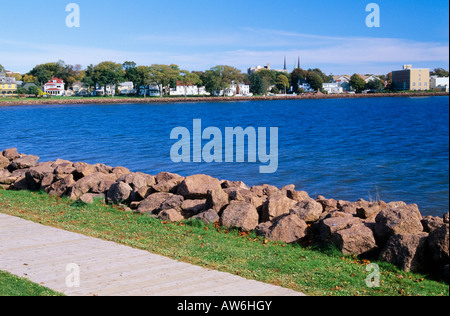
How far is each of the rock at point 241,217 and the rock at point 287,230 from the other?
1.49ft

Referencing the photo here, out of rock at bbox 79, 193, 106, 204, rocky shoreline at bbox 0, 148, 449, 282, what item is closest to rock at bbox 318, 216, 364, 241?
rocky shoreline at bbox 0, 148, 449, 282

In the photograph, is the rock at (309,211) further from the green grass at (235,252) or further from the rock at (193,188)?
the rock at (193,188)

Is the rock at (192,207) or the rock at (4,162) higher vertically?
Answer: the rock at (4,162)

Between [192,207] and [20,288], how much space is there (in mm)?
5760

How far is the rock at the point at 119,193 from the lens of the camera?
13.9 meters

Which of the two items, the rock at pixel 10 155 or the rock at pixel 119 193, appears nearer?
the rock at pixel 119 193

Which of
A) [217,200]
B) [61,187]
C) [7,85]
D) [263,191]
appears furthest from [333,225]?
[7,85]

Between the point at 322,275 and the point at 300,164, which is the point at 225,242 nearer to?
the point at 322,275

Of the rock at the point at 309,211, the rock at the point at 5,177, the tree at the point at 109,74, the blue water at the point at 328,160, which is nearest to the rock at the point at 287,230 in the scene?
the rock at the point at 309,211

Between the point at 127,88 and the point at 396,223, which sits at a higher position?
the point at 127,88

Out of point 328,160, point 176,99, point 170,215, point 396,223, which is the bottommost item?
point 328,160

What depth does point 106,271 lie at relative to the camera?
795 cm

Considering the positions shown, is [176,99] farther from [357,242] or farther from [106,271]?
[106,271]

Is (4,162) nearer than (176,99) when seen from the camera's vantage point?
Yes
